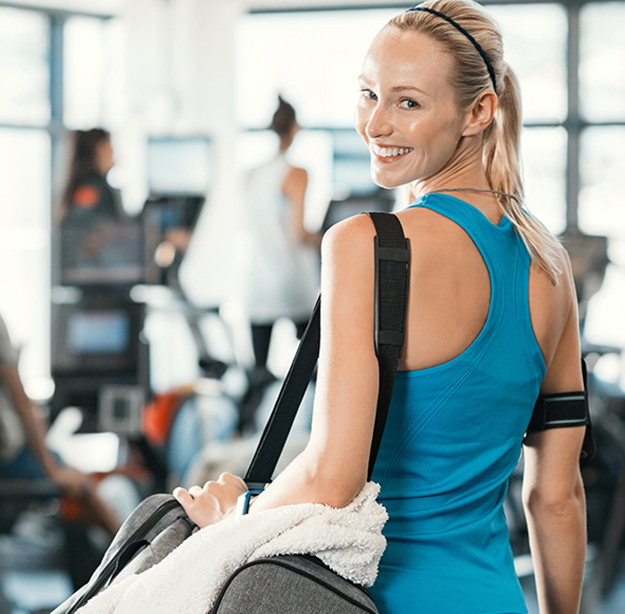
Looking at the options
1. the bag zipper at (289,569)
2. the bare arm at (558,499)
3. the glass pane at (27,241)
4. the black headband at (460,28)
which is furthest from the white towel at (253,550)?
the glass pane at (27,241)

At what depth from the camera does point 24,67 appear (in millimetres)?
7098

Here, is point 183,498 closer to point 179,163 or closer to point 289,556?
point 289,556

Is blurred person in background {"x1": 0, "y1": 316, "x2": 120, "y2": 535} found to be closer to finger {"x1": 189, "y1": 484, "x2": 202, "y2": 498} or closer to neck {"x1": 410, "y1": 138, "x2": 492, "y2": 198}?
finger {"x1": 189, "y1": 484, "x2": 202, "y2": 498}

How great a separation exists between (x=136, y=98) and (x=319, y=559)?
6.06 metres

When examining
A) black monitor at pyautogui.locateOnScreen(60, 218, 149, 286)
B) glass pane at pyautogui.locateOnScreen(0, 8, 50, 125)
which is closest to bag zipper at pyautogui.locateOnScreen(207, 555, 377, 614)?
black monitor at pyautogui.locateOnScreen(60, 218, 149, 286)

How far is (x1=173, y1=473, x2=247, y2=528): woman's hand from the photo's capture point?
101cm

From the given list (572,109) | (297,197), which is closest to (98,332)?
(297,197)

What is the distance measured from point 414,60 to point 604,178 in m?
6.38

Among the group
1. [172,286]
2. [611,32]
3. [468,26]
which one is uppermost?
[611,32]

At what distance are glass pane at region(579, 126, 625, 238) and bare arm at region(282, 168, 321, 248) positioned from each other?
3.15 meters

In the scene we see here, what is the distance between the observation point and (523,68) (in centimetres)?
709

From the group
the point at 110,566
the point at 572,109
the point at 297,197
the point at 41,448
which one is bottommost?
the point at 41,448

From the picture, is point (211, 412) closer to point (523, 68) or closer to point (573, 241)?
point (573, 241)

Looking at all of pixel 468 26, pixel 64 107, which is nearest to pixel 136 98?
pixel 64 107
